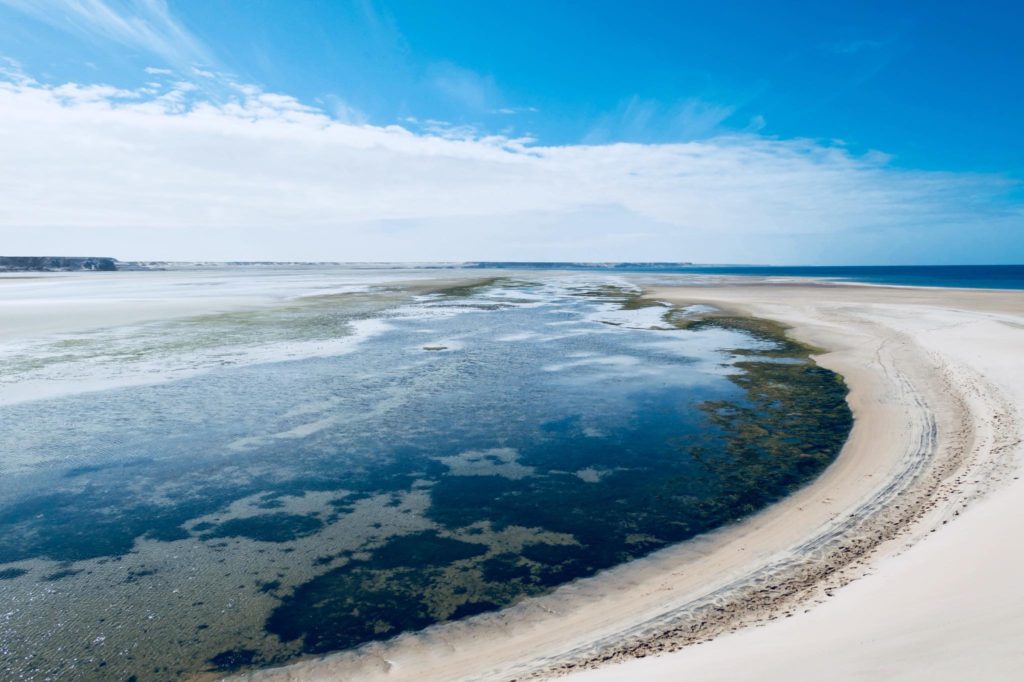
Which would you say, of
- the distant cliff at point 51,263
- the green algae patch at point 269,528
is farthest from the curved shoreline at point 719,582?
the distant cliff at point 51,263

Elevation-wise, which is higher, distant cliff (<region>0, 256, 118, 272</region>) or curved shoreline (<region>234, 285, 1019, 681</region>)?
distant cliff (<region>0, 256, 118, 272</region>)

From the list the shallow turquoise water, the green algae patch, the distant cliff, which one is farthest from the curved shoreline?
the distant cliff

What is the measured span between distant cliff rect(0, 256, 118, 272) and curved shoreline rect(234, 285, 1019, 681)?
196 m

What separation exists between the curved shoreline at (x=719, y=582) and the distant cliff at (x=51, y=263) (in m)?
196

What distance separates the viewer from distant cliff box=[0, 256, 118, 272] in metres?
157

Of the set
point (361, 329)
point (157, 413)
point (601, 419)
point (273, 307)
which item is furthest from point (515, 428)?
point (273, 307)

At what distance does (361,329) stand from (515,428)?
20630 mm

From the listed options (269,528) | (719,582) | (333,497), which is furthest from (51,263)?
(719,582)

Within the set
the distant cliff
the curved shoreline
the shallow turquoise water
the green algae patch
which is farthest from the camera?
the distant cliff

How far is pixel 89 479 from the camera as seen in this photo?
10867 millimetres

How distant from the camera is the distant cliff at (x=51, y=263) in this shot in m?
157

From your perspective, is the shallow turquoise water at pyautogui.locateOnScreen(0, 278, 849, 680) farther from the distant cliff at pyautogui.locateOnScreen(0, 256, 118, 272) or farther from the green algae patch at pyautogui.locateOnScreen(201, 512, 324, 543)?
the distant cliff at pyautogui.locateOnScreen(0, 256, 118, 272)

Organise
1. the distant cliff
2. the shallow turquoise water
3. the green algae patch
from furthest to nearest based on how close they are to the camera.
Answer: the distant cliff < the green algae patch < the shallow turquoise water

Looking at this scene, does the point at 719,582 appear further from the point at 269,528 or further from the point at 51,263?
the point at 51,263
